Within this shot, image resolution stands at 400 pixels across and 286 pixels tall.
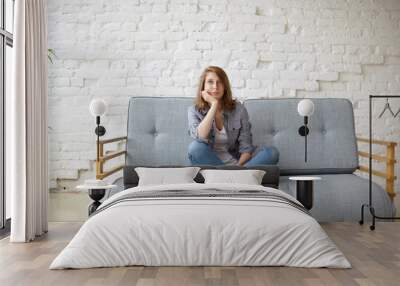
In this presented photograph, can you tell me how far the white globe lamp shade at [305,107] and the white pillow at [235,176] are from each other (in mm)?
802

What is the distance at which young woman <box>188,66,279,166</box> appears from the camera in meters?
5.08

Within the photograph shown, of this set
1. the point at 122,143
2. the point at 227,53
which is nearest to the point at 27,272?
the point at 122,143

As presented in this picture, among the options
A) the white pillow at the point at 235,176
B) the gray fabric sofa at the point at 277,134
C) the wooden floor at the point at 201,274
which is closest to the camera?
the wooden floor at the point at 201,274

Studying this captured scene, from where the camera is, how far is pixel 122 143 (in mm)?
6375

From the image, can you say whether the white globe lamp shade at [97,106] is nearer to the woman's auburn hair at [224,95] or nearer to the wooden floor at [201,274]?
the woman's auburn hair at [224,95]

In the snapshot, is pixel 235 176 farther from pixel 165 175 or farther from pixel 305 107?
pixel 305 107

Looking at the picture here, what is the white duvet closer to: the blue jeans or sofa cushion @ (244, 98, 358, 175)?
the blue jeans

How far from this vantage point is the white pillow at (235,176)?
15.0ft

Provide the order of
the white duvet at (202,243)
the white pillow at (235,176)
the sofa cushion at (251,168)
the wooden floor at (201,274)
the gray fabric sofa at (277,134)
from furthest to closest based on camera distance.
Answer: the gray fabric sofa at (277,134) < the sofa cushion at (251,168) < the white pillow at (235,176) < the white duvet at (202,243) < the wooden floor at (201,274)

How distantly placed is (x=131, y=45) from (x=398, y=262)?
371 centimetres

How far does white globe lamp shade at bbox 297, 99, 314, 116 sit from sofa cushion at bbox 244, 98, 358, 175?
0.24 meters

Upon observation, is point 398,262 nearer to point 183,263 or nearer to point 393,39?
point 183,263

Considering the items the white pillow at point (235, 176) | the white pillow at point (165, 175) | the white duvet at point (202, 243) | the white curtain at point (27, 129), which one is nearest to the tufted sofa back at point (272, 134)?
the white pillow at point (165, 175)

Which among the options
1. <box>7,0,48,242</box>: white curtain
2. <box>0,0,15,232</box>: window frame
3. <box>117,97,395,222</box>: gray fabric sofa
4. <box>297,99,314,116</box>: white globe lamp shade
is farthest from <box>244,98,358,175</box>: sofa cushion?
<box>0,0,15,232</box>: window frame
